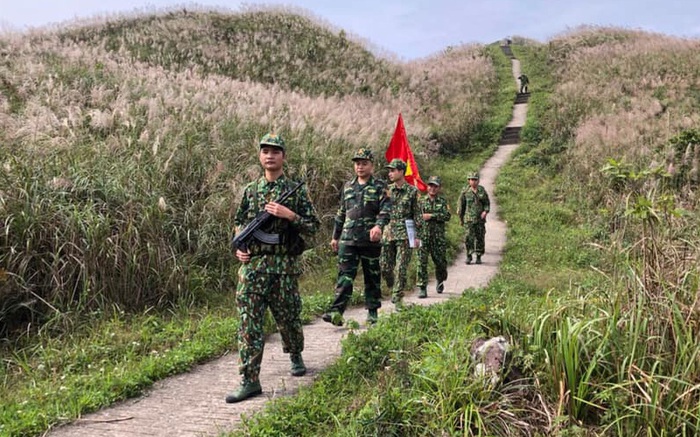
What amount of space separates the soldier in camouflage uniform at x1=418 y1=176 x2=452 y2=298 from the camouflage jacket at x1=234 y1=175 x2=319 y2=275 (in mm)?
4061

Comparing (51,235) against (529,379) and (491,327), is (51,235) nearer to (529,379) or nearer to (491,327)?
(491,327)

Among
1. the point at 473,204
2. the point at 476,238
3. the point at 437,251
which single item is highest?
the point at 473,204

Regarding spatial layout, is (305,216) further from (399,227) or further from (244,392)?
(399,227)

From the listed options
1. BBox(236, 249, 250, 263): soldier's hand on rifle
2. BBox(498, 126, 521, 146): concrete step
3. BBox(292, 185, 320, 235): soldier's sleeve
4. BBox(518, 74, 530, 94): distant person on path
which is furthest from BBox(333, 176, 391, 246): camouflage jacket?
BBox(518, 74, 530, 94): distant person on path

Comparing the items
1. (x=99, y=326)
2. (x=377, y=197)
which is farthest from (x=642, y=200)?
(x=99, y=326)

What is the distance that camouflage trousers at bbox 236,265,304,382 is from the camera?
4.20 meters

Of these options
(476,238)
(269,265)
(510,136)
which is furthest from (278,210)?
(510,136)

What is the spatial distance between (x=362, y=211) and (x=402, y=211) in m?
1.69

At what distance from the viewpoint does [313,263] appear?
9383mm

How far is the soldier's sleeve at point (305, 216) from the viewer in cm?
441

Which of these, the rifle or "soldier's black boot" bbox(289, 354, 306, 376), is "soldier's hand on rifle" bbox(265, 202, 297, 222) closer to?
the rifle

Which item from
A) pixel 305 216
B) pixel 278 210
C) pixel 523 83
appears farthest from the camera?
pixel 523 83

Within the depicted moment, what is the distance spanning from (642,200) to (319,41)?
1010 inches

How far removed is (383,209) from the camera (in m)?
6.11
